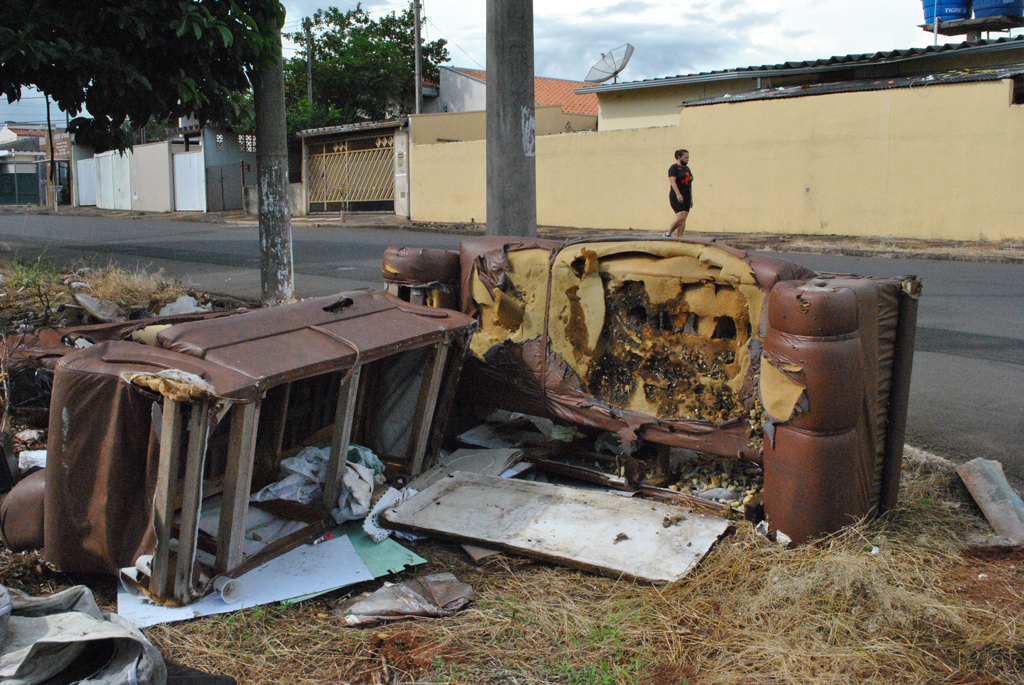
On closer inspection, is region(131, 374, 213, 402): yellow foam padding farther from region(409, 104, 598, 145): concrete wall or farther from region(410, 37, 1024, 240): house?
region(409, 104, 598, 145): concrete wall

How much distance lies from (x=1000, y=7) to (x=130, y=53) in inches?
849

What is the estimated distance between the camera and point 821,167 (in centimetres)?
1686

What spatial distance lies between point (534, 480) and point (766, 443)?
1.42m

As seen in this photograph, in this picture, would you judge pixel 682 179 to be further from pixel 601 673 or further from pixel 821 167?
pixel 601 673

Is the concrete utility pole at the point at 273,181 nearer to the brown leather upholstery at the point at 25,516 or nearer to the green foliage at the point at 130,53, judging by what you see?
the green foliage at the point at 130,53

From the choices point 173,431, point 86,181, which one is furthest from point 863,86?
point 86,181

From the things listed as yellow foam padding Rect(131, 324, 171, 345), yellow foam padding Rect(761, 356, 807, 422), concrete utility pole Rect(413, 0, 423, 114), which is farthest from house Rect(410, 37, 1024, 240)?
yellow foam padding Rect(131, 324, 171, 345)

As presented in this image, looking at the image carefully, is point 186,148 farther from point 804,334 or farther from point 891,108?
point 804,334

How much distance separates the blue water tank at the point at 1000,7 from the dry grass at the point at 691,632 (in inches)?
860

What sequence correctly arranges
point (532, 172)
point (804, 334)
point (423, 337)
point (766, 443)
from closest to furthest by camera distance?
point (804, 334) < point (766, 443) < point (423, 337) < point (532, 172)

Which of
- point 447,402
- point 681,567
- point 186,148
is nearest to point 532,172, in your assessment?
point 447,402

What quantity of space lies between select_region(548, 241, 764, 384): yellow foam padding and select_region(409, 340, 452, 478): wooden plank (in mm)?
570

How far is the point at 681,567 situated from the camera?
125 inches

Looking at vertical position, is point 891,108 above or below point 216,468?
above
